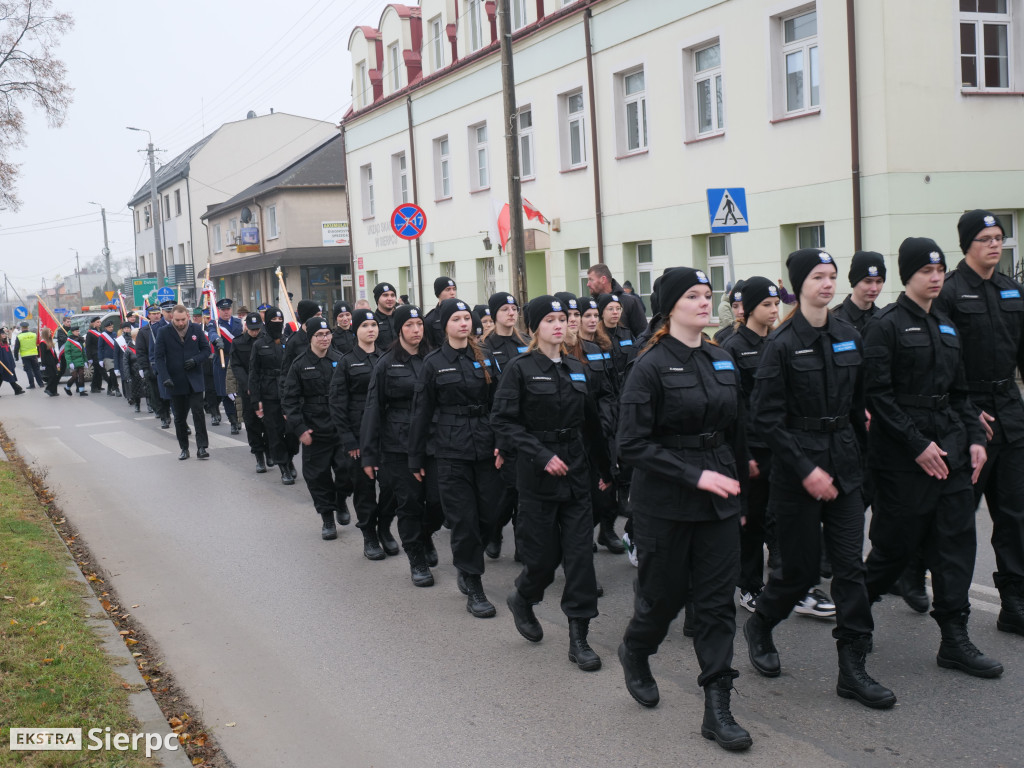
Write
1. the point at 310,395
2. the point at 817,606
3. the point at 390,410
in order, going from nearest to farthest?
the point at 817,606, the point at 390,410, the point at 310,395

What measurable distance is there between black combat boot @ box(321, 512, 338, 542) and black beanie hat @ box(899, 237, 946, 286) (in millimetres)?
5410

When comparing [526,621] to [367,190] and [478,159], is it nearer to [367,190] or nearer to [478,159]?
[478,159]

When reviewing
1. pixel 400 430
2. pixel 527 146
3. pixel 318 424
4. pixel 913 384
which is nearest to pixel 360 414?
pixel 318 424

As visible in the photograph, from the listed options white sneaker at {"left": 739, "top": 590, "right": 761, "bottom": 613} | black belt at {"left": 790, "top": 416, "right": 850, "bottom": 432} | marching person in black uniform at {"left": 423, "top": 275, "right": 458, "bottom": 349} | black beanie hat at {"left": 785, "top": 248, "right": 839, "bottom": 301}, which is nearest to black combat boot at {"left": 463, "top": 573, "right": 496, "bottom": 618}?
white sneaker at {"left": 739, "top": 590, "right": 761, "bottom": 613}

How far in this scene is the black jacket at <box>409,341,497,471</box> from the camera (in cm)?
672

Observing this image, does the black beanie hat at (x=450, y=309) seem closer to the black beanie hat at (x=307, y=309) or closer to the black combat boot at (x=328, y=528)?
the black combat boot at (x=328, y=528)

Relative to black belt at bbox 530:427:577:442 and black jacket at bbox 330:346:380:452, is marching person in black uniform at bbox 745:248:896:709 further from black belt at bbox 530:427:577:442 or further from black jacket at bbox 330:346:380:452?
black jacket at bbox 330:346:380:452

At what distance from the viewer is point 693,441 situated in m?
4.58

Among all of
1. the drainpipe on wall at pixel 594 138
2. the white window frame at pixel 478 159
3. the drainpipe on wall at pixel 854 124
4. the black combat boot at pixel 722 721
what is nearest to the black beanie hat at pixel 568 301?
the black combat boot at pixel 722 721

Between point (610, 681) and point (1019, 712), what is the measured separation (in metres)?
1.84

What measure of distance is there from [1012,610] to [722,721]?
81.9 inches

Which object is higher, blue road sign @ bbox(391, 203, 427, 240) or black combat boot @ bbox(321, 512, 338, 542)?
blue road sign @ bbox(391, 203, 427, 240)

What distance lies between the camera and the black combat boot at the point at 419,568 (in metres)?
7.39

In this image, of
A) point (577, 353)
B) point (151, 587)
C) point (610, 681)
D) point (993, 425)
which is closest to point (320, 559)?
point (151, 587)
